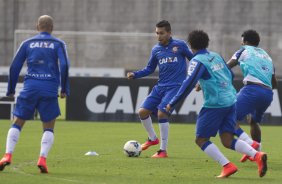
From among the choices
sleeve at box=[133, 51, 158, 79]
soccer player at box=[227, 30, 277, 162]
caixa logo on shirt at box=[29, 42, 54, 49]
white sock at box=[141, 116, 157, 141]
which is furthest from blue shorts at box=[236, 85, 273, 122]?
caixa logo on shirt at box=[29, 42, 54, 49]

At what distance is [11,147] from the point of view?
10.8 metres

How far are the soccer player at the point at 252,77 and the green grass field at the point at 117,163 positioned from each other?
82 centimetres

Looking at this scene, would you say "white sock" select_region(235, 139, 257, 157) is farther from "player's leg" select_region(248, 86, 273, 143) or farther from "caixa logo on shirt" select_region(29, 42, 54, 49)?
"caixa logo on shirt" select_region(29, 42, 54, 49)

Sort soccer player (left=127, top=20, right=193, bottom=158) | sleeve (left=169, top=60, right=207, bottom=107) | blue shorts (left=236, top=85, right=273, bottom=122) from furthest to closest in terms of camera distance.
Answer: soccer player (left=127, top=20, right=193, bottom=158) < blue shorts (left=236, top=85, right=273, bottom=122) < sleeve (left=169, top=60, right=207, bottom=107)

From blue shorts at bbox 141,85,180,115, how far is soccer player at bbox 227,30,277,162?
1532mm

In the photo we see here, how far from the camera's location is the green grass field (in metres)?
10.3

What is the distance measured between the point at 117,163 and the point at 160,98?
195cm

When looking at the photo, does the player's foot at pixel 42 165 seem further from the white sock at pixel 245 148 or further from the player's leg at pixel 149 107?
the player's leg at pixel 149 107

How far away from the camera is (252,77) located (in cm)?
1244

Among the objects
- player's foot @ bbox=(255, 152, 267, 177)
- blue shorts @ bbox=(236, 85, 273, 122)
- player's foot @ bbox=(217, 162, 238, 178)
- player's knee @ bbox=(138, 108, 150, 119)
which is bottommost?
player's knee @ bbox=(138, 108, 150, 119)

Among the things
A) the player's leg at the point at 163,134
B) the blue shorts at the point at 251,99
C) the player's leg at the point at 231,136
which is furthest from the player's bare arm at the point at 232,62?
the player's leg at the point at 163,134

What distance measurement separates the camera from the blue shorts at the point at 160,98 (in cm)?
1373

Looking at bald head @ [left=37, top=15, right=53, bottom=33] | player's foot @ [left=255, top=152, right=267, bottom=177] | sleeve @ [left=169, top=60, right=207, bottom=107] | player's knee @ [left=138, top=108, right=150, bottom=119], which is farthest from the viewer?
player's knee @ [left=138, top=108, right=150, bottom=119]

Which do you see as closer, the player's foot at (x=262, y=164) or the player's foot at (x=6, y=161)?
the player's foot at (x=262, y=164)
